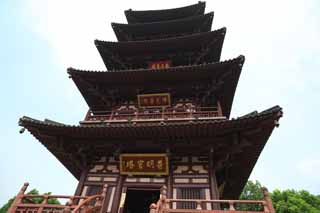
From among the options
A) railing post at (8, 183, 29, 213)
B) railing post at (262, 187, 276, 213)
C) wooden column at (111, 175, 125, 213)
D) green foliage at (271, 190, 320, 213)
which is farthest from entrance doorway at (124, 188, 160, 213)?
green foliage at (271, 190, 320, 213)

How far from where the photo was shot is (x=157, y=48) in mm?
14469

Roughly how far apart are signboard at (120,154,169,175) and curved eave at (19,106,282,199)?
0.84 meters

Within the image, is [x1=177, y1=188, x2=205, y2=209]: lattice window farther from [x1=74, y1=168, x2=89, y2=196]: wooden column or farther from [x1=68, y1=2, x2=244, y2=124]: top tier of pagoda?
[x1=74, y1=168, x2=89, y2=196]: wooden column

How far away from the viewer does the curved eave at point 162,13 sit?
19.0 m

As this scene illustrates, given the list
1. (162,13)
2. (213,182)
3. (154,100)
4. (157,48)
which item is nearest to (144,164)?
(213,182)

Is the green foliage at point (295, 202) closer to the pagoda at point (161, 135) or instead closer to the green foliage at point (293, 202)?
the green foliage at point (293, 202)

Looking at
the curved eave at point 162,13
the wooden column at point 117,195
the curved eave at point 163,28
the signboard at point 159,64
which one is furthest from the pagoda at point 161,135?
the curved eave at point 162,13

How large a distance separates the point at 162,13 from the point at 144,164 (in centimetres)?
1502

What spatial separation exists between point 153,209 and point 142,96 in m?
Result: 7.43

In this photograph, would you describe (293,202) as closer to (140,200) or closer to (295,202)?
(295,202)

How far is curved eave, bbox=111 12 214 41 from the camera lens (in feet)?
53.8

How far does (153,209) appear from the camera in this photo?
214 inches

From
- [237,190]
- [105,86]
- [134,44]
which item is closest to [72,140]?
[105,86]

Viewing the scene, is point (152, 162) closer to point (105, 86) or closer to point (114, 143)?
point (114, 143)
